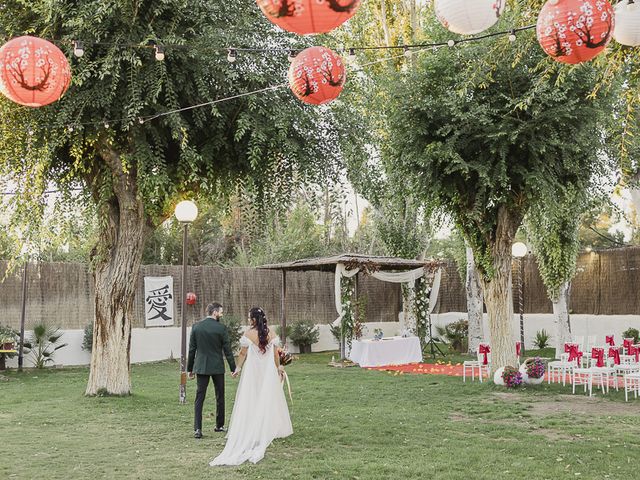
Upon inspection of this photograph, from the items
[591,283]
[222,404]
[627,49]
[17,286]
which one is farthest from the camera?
[591,283]

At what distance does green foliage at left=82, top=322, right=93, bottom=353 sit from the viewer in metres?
16.0

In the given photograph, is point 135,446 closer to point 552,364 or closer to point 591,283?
point 552,364

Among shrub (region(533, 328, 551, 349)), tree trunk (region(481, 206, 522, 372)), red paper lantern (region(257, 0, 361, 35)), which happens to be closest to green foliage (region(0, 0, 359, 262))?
tree trunk (region(481, 206, 522, 372))

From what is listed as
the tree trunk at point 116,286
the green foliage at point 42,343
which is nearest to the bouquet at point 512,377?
the tree trunk at point 116,286

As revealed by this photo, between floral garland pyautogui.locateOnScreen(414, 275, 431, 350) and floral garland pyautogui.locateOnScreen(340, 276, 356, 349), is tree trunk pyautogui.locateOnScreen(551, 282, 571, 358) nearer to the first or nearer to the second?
floral garland pyautogui.locateOnScreen(414, 275, 431, 350)

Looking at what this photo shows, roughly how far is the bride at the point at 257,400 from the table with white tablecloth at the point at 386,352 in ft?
27.8

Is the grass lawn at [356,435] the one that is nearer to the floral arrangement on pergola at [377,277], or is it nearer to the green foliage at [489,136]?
the green foliage at [489,136]

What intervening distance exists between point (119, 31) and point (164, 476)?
5.90 m

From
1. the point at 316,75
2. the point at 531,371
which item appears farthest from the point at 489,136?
the point at 316,75

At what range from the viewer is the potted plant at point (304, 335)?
1984 centimetres

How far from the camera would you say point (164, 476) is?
5.80m

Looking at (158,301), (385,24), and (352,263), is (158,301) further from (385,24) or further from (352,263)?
(385,24)

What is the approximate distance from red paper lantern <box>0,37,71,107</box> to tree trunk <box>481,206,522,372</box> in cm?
809

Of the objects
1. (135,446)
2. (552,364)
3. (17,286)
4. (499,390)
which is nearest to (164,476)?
(135,446)
